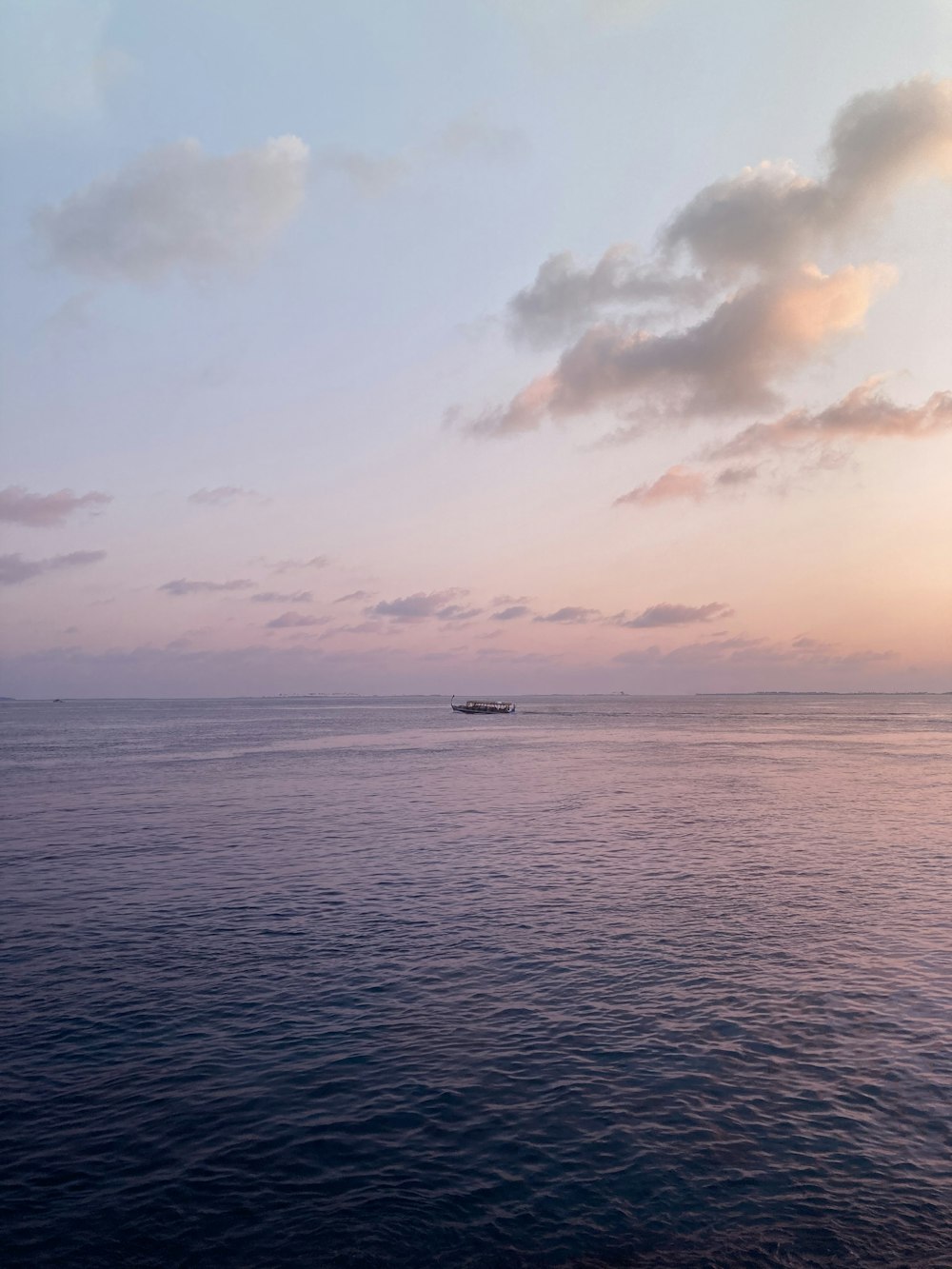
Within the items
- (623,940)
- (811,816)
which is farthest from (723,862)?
(811,816)

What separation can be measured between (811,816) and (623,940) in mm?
32478

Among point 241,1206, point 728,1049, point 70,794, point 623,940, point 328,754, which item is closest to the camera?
point 241,1206

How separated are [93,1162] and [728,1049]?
1294cm

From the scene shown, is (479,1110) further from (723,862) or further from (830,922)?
(723,862)

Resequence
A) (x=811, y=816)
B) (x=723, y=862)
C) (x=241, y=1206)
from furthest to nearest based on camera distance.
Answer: (x=811, y=816) < (x=723, y=862) < (x=241, y=1206)

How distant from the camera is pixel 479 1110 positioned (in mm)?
15914

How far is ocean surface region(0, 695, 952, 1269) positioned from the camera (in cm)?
1268

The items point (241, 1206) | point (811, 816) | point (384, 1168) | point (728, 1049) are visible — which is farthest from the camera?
point (811, 816)

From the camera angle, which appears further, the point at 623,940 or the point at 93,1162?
the point at 623,940

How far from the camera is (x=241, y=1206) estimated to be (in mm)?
13125

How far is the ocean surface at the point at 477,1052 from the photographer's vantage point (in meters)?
12.7

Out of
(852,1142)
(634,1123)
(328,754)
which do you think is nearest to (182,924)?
(634,1123)

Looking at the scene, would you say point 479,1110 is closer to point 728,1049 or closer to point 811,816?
point 728,1049

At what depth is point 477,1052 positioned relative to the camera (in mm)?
18531
